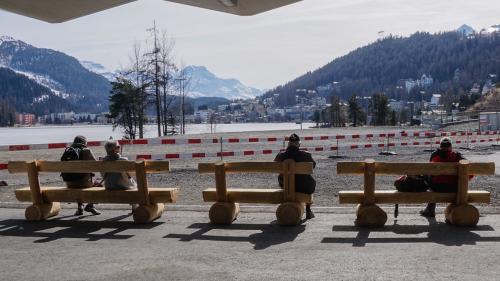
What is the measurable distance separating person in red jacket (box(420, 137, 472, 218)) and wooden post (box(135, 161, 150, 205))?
428 centimetres

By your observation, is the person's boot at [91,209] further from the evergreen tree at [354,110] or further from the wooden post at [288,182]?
the evergreen tree at [354,110]

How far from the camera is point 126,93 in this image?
45.1 m

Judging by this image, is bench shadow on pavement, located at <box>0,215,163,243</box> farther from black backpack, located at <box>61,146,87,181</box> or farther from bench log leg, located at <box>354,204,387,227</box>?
bench log leg, located at <box>354,204,387,227</box>

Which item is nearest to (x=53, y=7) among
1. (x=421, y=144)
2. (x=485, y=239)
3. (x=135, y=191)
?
(x=135, y=191)

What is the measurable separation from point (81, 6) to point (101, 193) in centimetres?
296

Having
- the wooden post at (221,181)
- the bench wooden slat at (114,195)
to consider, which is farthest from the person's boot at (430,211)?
→ the bench wooden slat at (114,195)

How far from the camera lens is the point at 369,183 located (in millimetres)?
8180

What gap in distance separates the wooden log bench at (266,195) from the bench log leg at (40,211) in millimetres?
2769

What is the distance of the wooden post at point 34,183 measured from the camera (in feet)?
30.2

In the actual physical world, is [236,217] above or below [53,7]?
below

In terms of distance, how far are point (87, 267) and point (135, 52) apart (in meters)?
42.2

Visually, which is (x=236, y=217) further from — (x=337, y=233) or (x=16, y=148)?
(x=16, y=148)

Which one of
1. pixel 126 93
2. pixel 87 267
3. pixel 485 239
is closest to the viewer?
pixel 87 267

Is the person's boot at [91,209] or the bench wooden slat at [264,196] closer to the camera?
the bench wooden slat at [264,196]
